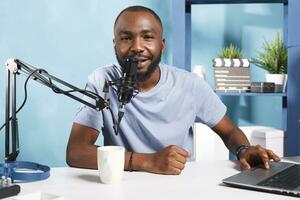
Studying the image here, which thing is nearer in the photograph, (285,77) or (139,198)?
(139,198)

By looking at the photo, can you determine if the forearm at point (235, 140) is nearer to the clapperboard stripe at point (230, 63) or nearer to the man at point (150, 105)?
the man at point (150, 105)

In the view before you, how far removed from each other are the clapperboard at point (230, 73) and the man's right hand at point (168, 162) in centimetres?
133

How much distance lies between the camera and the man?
5.65 ft

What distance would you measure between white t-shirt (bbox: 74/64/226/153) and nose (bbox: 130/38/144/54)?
15 cm

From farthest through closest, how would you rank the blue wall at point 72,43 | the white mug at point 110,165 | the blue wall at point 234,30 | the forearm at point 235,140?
1. the blue wall at point 234,30
2. the blue wall at point 72,43
3. the forearm at point 235,140
4. the white mug at point 110,165

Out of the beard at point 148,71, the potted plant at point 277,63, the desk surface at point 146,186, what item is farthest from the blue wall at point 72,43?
the desk surface at point 146,186

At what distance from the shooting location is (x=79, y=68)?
9.73 feet

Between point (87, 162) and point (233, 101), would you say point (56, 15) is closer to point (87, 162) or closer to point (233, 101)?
point (233, 101)

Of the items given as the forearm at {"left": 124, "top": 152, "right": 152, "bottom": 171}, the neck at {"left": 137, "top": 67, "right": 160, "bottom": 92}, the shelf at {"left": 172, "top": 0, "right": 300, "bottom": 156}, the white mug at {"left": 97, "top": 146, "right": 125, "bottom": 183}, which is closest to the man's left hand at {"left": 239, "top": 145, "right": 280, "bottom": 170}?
the forearm at {"left": 124, "top": 152, "right": 152, "bottom": 171}

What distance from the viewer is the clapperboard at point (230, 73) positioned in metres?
2.61

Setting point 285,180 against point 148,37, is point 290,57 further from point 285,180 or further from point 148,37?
point 285,180

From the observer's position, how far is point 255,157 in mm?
1437

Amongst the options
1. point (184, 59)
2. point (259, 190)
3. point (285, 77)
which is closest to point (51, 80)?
point (259, 190)

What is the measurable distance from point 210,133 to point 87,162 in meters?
1.32
